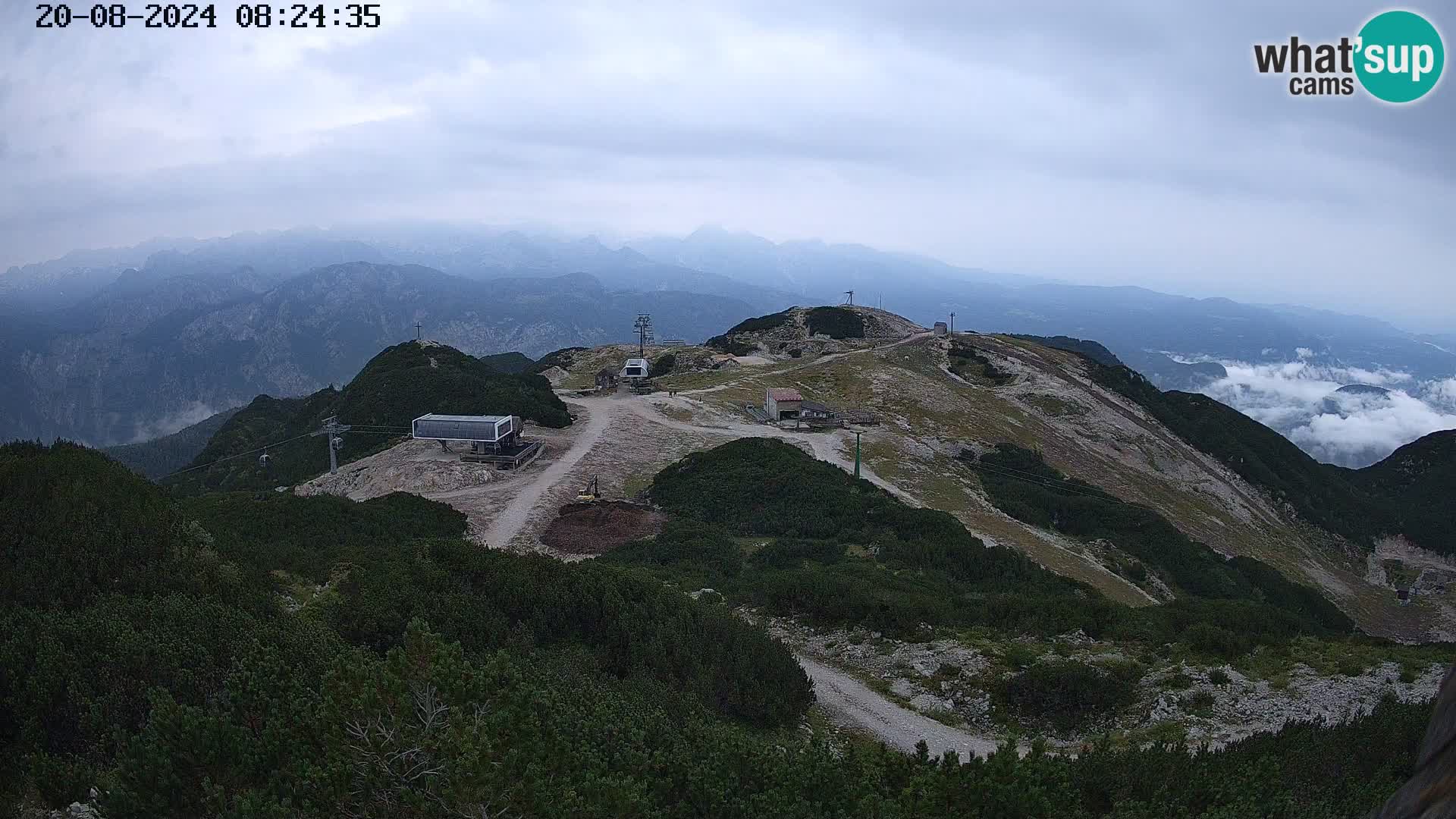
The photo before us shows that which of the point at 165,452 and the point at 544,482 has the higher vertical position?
the point at 544,482

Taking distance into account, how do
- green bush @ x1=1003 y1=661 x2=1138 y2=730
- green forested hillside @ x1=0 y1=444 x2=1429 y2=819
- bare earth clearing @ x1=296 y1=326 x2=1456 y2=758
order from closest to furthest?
green forested hillside @ x1=0 y1=444 x2=1429 y2=819 < green bush @ x1=1003 y1=661 x2=1138 y2=730 < bare earth clearing @ x1=296 y1=326 x2=1456 y2=758

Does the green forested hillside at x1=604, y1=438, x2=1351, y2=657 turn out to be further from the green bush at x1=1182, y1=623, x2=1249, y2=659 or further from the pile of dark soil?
the pile of dark soil

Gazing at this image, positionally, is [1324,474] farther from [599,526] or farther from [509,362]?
[509,362]

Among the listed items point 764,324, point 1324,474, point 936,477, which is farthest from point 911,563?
point 764,324

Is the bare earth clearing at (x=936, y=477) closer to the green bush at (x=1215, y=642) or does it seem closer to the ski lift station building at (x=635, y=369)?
the green bush at (x=1215, y=642)

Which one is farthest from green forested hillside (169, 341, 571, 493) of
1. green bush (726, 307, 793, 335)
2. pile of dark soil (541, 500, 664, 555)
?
green bush (726, 307, 793, 335)
